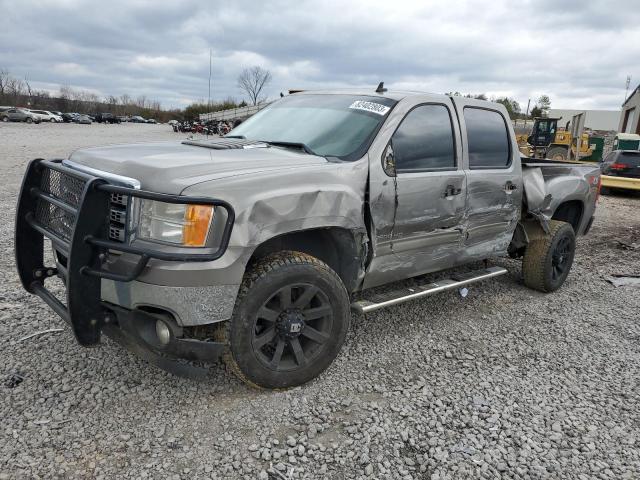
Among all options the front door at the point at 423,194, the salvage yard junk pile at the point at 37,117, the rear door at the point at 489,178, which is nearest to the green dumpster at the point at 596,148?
the rear door at the point at 489,178

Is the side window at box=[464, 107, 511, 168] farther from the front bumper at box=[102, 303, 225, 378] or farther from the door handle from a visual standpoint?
the front bumper at box=[102, 303, 225, 378]

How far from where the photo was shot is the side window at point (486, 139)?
4.31 m

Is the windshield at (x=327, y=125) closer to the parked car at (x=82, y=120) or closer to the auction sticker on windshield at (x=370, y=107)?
the auction sticker on windshield at (x=370, y=107)

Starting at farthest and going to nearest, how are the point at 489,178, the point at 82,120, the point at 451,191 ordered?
the point at 82,120 → the point at 489,178 → the point at 451,191

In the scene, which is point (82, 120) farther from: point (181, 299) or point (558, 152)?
point (181, 299)

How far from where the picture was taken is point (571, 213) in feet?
19.5

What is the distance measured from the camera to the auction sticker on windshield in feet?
12.2

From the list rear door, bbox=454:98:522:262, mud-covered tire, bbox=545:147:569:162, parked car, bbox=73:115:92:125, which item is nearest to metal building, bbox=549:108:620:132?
mud-covered tire, bbox=545:147:569:162

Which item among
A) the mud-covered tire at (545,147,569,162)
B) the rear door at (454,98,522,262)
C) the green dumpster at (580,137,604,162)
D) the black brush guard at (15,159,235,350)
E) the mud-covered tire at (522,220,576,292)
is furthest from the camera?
the green dumpster at (580,137,604,162)

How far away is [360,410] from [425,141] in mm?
2022

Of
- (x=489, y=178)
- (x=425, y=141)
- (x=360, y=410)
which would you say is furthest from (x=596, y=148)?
(x=360, y=410)

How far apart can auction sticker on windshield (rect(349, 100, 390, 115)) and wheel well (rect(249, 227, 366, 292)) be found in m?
0.96

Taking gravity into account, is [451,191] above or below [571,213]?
above

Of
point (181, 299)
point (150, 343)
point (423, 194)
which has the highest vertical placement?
point (423, 194)
